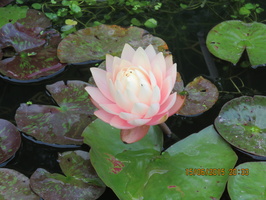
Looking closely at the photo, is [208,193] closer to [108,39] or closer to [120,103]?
[120,103]

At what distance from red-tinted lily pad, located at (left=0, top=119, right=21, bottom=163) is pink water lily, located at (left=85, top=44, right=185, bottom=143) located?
21.7 inches

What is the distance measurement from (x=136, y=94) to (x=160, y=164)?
39 centimetres

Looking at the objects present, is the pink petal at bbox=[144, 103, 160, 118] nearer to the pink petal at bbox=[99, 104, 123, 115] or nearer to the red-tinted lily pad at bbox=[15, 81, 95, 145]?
the pink petal at bbox=[99, 104, 123, 115]

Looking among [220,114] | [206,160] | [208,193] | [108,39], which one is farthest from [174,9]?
[208,193]

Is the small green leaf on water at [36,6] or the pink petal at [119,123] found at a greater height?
the pink petal at [119,123]

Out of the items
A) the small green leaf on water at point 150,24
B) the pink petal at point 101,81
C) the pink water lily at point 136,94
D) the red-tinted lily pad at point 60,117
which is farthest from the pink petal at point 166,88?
the small green leaf on water at point 150,24

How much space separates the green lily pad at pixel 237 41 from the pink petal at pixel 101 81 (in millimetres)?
941

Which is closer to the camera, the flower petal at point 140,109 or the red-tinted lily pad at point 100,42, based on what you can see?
the flower petal at point 140,109

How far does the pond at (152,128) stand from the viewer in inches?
60.7

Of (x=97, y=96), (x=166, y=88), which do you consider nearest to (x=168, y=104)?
(x=166, y=88)

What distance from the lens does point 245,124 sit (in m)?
1.71

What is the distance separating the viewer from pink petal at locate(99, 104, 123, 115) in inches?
53.8

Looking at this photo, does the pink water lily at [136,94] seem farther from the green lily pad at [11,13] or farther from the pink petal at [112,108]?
the green lily pad at [11,13]

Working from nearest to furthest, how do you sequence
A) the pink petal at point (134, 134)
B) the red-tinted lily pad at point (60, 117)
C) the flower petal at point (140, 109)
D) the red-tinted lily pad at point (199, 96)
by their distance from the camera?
the flower petal at point (140, 109) → the pink petal at point (134, 134) → the red-tinted lily pad at point (60, 117) → the red-tinted lily pad at point (199, 96)
